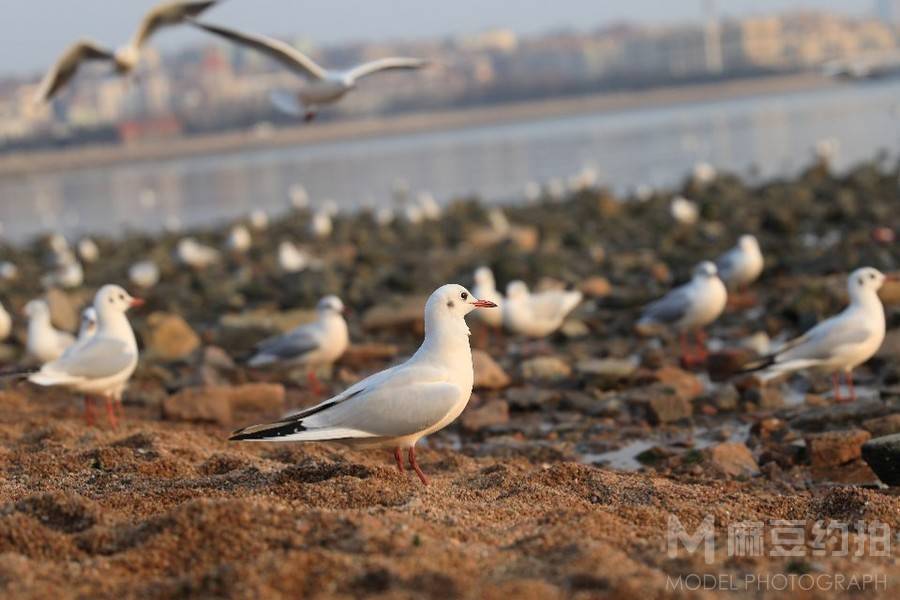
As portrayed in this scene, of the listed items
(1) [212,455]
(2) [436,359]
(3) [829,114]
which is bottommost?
(3) [829,114]

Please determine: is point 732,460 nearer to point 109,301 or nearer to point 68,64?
point 109,301

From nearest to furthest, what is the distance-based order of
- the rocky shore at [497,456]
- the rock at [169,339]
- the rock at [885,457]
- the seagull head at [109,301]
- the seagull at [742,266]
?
the rocky shore at [497,456]
the rock at [885,457]
the seagull head at [109,301]
the rock at [169,339]
the seagull at [742,266]

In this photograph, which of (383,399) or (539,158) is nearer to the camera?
(383,399)

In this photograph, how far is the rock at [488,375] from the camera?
9.99 m

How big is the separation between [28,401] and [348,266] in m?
8.67

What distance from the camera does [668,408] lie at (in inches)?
341

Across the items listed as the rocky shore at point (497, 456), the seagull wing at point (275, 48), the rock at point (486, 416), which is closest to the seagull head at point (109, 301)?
the rocky shore at point (497, 456)

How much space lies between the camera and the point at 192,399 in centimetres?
923

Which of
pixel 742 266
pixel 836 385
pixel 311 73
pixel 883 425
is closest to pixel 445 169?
pixel 742 266

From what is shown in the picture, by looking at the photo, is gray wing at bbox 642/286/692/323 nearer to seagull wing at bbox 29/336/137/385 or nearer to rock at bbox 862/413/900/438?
rock at bbox 862/413/900/438

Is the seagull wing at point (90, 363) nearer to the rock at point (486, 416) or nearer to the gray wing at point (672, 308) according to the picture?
the rock at point (486, 416)

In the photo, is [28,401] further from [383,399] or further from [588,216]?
[588,216]

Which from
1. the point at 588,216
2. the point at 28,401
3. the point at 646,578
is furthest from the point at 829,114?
the point at 646,578

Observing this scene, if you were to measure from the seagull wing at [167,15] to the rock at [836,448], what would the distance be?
6157mm
